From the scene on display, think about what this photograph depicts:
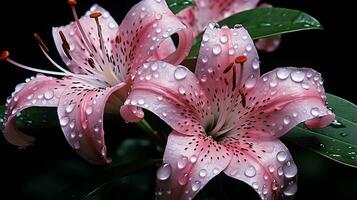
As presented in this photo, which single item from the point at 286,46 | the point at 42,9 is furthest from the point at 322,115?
the point at 42,9

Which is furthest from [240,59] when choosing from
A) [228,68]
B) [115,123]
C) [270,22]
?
[115,123]

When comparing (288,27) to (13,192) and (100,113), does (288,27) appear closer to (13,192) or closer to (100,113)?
(100,113)

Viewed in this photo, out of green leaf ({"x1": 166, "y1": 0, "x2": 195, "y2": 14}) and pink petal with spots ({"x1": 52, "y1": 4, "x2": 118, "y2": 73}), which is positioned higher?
green leaf ({"x1": 166, "y1": 0, "x2": 195, "y2": 14})

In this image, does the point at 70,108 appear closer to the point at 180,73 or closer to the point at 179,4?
the point at 180,73

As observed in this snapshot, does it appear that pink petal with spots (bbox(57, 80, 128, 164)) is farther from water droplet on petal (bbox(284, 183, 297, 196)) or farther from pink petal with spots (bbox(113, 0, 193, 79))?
water droplet on petal (bbox(284, 183, 297, 196))

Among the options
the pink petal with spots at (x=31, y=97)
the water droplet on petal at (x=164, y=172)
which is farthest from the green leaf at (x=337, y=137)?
the pink petal with spots at (x=31, y=97)

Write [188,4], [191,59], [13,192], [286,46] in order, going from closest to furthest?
[191,59] < [188,4] < [13,192] < [286,46]

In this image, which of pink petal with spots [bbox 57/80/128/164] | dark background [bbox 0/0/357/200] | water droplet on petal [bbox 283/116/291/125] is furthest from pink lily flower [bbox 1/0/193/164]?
dark background [bbox 0/0/357/200]
